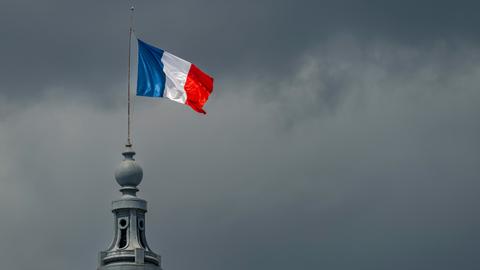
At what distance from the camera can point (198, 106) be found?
200 metres
